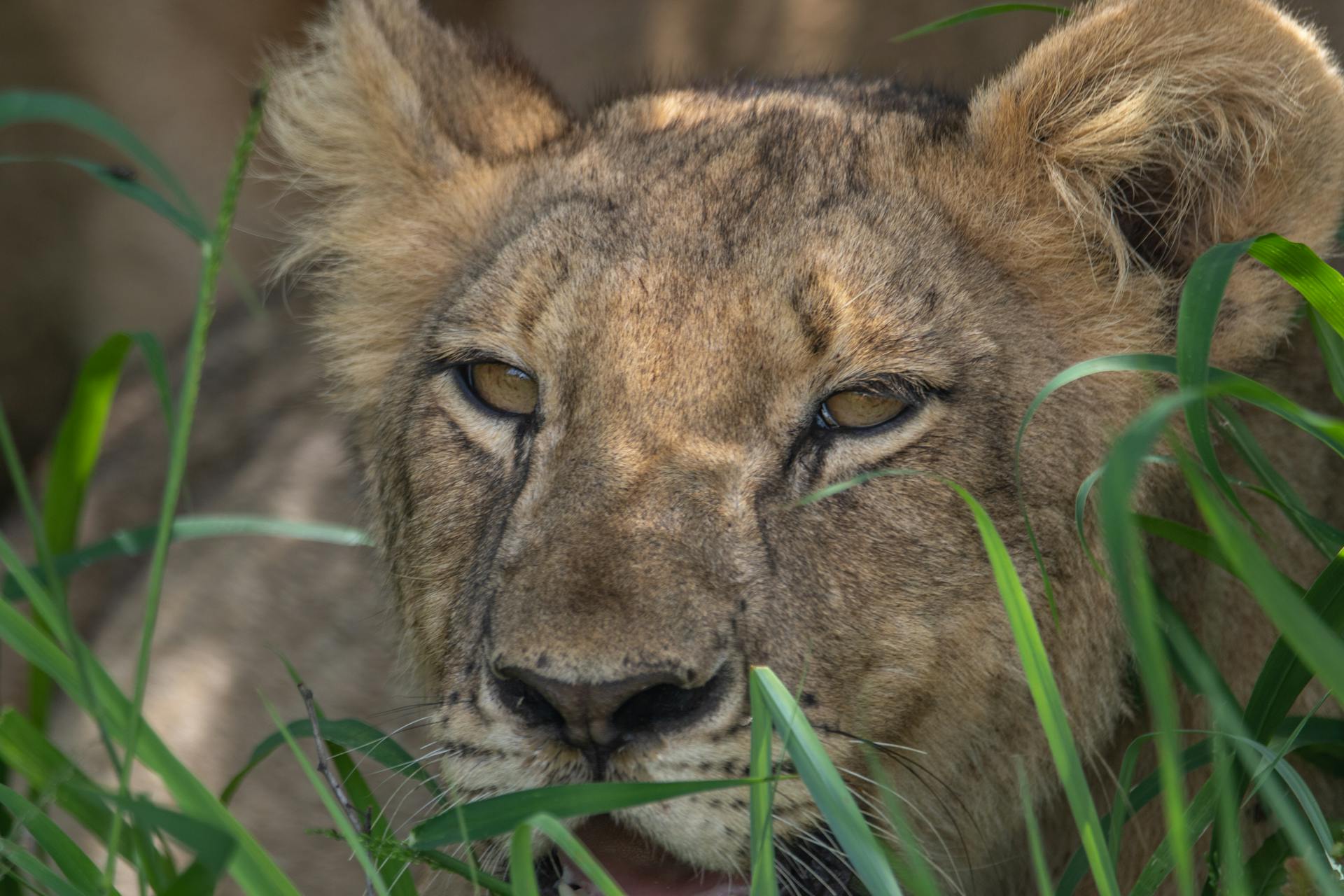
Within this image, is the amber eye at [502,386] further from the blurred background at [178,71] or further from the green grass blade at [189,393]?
the blurred background at [178,71]

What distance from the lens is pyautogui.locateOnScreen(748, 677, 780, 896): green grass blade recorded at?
1.72 m

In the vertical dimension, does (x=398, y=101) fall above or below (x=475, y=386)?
above

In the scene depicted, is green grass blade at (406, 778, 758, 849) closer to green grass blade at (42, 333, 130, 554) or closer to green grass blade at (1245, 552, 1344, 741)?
green grass blade at (1245, 552, 1344, 741)

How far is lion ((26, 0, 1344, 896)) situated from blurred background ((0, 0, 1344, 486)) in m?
2.16

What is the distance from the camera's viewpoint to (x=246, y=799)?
13.6 feet

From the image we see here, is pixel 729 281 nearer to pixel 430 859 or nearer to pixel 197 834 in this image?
pixel 430 859

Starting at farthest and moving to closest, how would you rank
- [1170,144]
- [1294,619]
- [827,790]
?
[1170,144]
[827,790]
[1294,619]

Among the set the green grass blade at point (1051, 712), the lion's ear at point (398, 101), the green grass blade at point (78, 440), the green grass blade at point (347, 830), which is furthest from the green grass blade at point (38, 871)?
the lion's ear at point (398, 101)

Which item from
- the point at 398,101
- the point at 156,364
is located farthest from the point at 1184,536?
the point at 398,101

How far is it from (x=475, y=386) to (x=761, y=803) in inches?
45.1

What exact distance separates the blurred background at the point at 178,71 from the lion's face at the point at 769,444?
2.08 metres

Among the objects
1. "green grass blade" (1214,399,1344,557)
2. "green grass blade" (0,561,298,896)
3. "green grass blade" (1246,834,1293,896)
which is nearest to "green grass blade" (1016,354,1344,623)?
"green grass blade" (1214,399,1344,557)

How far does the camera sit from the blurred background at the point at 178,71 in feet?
16.1

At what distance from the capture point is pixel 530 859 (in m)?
1.72
